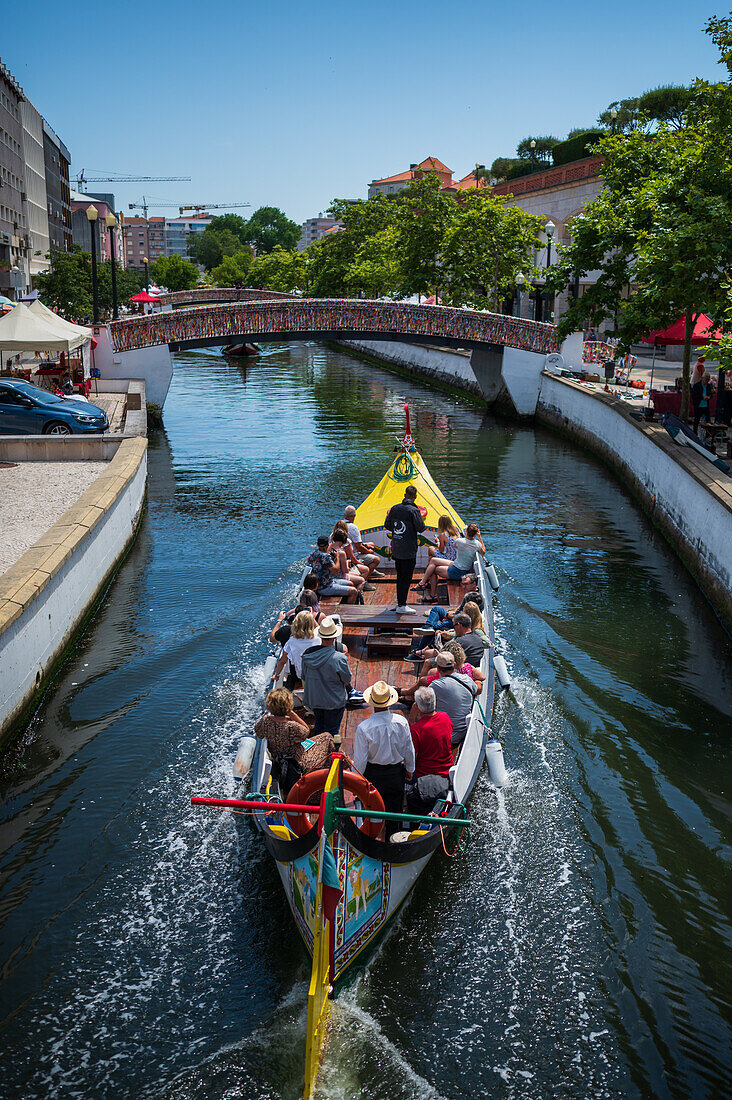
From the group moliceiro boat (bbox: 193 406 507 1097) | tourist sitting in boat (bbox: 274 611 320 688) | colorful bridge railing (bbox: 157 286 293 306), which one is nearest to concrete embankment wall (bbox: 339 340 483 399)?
colorful bridge railing (bbox: 157 286 293 306)

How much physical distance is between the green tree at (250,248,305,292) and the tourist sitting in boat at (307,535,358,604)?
83622mm

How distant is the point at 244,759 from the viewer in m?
9.61

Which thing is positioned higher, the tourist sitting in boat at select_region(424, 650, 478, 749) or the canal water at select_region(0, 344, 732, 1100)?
the tourist sitting in boat at select_region(424, 650, 478, 749)

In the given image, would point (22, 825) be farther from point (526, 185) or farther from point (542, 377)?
point (526, 185)

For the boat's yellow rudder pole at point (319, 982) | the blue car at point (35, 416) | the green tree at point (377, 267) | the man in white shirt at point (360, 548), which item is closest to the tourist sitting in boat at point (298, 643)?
the boat's yellow rudder pole at point (319, 982)

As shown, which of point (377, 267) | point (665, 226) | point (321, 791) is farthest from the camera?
point (377, 267)

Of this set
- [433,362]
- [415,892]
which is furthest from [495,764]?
[433,362]

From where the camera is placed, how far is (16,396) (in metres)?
24.0

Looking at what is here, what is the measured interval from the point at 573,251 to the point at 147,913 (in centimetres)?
2219

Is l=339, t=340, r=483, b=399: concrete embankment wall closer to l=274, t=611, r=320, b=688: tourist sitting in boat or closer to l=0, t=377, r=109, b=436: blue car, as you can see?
l=0, t=377, r=109, b=436: blue car

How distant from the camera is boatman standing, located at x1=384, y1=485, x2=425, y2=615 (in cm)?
1277

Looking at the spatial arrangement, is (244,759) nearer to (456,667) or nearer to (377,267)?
(456,667)

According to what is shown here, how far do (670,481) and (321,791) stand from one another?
1519cm

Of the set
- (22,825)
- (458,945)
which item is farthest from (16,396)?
(458,945)
